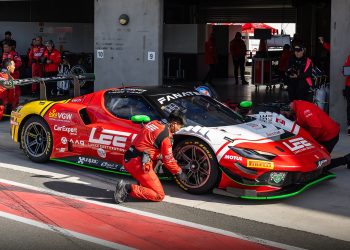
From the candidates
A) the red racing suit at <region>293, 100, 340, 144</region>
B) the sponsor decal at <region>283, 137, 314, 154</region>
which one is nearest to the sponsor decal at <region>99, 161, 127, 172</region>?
the sponsor decal at <region>283, 137, 314, 154</region>

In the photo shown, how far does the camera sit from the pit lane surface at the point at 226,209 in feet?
19.5

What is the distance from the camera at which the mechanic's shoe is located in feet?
23.0

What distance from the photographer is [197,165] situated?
24.0 ft

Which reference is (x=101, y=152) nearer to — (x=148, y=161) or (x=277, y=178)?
(x=148, y=161)

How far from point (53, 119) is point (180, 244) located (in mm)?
3714

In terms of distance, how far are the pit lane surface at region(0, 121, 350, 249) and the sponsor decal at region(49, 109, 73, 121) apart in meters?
0.70

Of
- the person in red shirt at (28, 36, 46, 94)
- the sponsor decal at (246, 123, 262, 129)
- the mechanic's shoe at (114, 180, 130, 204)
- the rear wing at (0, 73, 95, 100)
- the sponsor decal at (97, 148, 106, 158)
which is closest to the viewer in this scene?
the mechanic's shoe at (114, 180, 130, 204)

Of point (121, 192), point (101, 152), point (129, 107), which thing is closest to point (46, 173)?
point (101, 152)

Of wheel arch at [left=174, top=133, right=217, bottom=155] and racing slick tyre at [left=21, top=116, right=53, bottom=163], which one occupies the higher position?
wheel arch at [left=174, top=133, right=217, bottom=155]

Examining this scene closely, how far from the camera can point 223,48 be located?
2616 cm

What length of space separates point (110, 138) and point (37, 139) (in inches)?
61.4

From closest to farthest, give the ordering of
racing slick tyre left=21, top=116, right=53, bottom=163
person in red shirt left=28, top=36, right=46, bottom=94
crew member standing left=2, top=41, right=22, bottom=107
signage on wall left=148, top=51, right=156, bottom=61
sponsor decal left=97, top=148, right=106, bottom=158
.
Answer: sponsor decal left=97, top=148, right=106, bottom=158 → racing slick tyre left=21, top=116, right=53, bottom=163 → crew member standing left=2, top=41, right=22, bottom=107 → signage on wall left=148, top=51, right=156, bottom=61 → person in red shirt left=28, top=36, right=46, bottom=94

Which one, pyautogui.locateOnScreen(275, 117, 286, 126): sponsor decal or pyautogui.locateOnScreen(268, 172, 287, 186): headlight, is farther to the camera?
pyautogui.locateOnScreen(275, 117, 286, 126): sponsor decal

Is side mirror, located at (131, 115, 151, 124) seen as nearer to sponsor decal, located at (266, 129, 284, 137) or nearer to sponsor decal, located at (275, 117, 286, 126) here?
sponsor decal, located at (266, 129, 284, 137)
